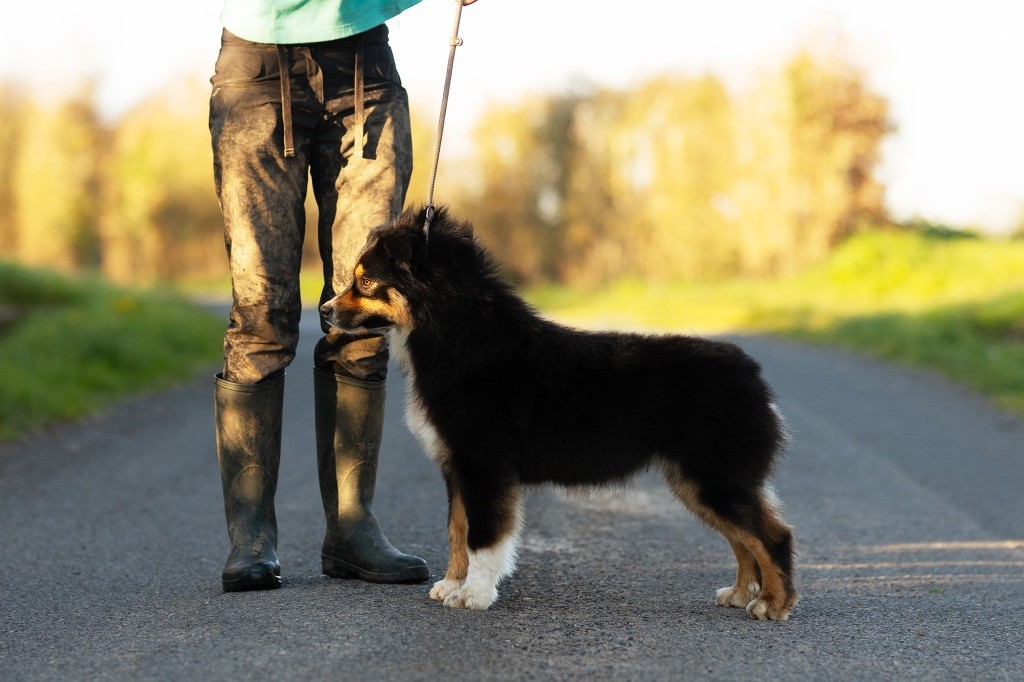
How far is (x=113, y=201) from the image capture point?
35.2 meters

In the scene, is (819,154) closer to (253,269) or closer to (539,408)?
(539,408)

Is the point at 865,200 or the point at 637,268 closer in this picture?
the point at 865,200

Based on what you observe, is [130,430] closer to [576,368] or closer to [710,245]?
[576,368]

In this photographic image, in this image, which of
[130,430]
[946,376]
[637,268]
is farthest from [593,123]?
[130,430]

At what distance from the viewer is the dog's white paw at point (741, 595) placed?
12.6 ft

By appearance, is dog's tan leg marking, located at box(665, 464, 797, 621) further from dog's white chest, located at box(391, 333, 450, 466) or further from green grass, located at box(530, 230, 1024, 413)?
green grass, located at box(530, 230, 1024, 413)

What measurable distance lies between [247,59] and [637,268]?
29766mm

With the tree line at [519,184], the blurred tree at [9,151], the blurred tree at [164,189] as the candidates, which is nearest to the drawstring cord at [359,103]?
the tree line at [519,184]

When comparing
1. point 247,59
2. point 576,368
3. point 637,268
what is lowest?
point 637,268

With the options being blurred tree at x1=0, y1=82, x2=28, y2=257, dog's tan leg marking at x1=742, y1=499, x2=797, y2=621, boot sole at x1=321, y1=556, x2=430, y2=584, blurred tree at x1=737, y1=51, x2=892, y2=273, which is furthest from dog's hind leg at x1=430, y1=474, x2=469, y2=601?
blurred tree at x1=0, y1=82, x2=28, y2=257

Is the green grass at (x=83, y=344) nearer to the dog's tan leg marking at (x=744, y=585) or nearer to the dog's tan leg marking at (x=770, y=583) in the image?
the dog's tan leg marking at (x=744, y=585)

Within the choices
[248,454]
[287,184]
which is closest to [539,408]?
[248,454]

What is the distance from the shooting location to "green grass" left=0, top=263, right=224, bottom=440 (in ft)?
28.5

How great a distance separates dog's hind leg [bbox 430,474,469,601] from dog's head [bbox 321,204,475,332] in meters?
0.65
